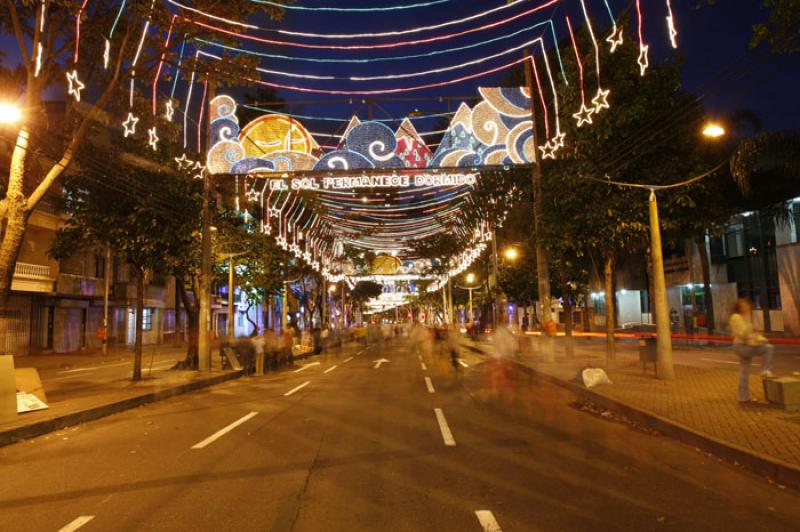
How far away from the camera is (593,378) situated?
12812 mm

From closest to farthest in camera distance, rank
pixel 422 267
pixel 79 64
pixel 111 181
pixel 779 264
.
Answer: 1. pixel 79 64
2. pixel 111 181
3. pixel 779 264
4. pixel 422 267

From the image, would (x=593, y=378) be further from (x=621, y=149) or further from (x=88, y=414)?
(x=88, y=414)

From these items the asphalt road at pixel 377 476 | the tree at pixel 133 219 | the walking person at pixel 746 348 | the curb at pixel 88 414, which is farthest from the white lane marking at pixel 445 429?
the tree at pixel 133 219

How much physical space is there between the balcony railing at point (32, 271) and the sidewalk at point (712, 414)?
93.6ft

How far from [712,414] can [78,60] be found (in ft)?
48.2

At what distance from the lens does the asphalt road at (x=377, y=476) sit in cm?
509

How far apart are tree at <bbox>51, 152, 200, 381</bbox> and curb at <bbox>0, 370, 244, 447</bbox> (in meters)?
2.12

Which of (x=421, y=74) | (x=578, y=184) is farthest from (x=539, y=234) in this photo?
(x=421, y=74)

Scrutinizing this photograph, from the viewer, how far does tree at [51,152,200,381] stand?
55.3 ft

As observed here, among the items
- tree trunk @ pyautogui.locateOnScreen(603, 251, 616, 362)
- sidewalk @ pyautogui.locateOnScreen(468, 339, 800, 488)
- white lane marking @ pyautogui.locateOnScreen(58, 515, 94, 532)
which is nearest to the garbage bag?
sidewalk @ pyautogui.locateOnScreen(468, 339, 800, 488)

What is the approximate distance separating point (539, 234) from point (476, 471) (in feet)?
39.4

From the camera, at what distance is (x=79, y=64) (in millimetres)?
13109

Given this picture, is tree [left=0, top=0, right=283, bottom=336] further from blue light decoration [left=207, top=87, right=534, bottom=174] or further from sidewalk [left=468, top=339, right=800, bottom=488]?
sidewalk [left=468, top=339, right=800, bottom=488]

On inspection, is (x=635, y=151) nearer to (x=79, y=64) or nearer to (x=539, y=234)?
(x=539, y=234)
